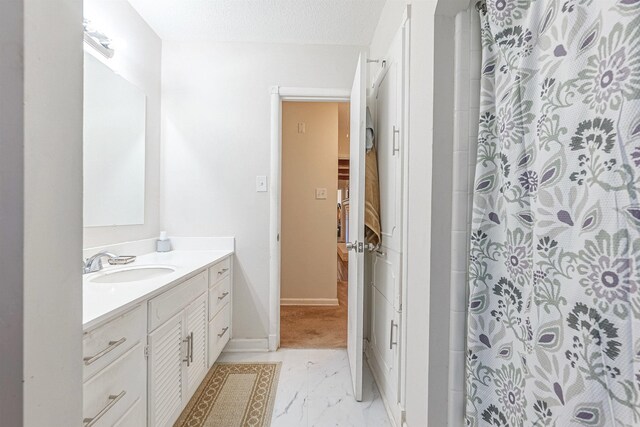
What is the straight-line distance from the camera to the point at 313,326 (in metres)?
2.73

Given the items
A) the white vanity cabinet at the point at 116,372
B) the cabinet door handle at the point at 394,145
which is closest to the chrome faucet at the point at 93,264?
the white vanity cabinet at the point at 116,372

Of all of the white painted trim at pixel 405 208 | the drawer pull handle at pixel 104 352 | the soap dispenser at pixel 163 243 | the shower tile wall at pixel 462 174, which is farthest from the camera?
the soap dispenser at pixel 163 243

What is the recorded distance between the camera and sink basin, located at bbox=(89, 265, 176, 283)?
54.7 inches

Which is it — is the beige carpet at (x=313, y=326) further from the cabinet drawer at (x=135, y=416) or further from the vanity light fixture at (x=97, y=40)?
the vanity light fixture at (x=97, y=40)

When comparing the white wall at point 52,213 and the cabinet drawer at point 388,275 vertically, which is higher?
the white wall at point 52,213

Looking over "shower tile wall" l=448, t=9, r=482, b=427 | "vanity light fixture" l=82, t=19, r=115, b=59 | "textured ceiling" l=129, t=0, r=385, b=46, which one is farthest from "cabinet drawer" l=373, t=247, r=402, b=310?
"vanity light fixture" l=82, t=19, r=115, b=59

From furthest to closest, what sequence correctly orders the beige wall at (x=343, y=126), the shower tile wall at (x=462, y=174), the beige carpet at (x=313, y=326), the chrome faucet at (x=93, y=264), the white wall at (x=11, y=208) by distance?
the beige wall at (x=343, y=126) → the beige carpet at (x=313, y=326) → the chrome faucet at (x=93, y=264) → the shower tile wall at (x=462, y=174) → the white wall at (x=11, y=208)

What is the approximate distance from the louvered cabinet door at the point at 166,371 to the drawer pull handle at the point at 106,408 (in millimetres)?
171

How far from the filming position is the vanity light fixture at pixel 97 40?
143 cm

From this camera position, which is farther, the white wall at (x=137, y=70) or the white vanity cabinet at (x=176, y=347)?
the white wall at (x=137, y=70)

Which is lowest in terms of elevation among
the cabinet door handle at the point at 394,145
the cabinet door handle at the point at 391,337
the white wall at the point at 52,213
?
the cabinet door handle at the point at 391,337

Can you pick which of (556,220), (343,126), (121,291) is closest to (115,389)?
(121,291)

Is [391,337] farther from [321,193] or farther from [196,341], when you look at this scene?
[321,193]

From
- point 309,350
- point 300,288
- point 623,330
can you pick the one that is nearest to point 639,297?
point 623,330
